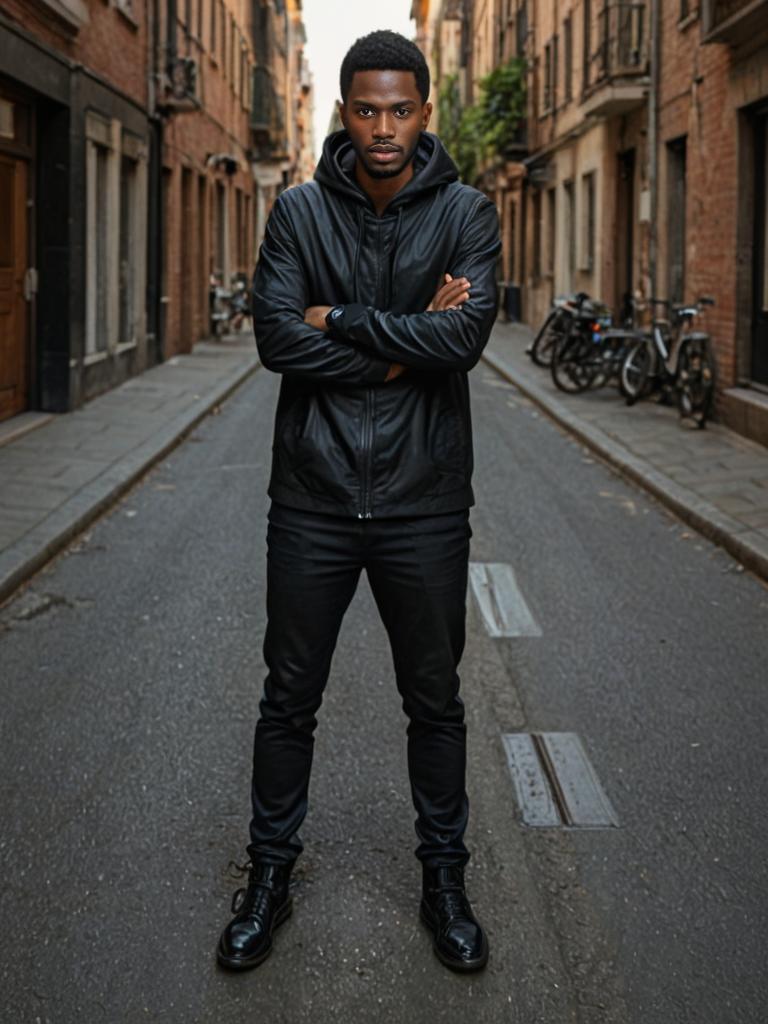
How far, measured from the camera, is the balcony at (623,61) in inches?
797

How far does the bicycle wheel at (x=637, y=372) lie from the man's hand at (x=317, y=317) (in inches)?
527

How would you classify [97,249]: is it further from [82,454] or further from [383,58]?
[383,58]

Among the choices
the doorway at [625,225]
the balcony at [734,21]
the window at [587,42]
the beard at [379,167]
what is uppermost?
the window at [587,42]

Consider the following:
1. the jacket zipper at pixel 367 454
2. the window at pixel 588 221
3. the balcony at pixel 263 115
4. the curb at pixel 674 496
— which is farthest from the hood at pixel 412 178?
the balcony at pixel 263 115

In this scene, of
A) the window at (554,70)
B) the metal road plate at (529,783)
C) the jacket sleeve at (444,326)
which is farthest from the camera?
the window at (554,70)

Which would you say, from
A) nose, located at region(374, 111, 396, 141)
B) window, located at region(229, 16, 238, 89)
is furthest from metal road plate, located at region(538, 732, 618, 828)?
window, located at region(229, 16, 238, 89)

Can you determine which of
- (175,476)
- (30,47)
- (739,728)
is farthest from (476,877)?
(30,47)

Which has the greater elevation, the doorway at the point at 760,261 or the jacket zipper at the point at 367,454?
the doorway at the point at 760,261

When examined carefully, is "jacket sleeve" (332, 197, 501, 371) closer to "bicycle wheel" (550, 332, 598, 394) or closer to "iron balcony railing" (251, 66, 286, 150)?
"bicycle wheel" (550, 332, 598, 394)

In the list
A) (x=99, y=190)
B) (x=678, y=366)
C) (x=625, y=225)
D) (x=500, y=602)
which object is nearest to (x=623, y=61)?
(x=625, y=225)

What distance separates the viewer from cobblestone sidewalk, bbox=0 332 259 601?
8398mm

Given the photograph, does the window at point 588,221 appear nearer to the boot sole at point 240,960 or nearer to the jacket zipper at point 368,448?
the jacket zipper at point 368,448

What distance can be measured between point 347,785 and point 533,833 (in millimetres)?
653

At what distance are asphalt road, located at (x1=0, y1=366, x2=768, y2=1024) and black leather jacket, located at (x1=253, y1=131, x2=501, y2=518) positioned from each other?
107 cm
